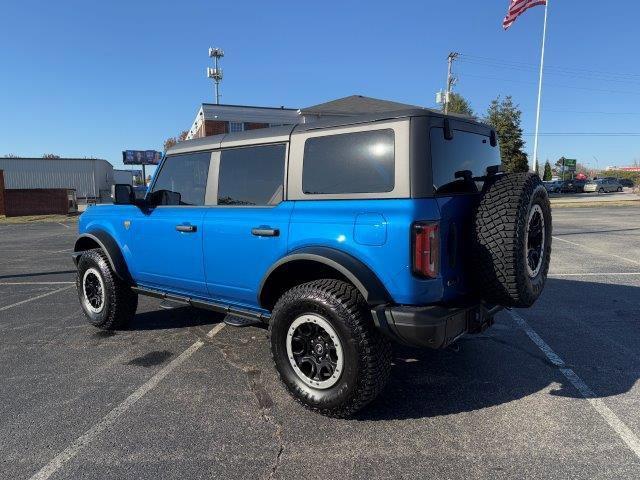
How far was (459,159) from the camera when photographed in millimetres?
3256

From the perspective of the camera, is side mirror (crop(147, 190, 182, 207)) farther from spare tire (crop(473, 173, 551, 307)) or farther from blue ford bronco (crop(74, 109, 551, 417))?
spare tire (crop(473, 173, 551, 307))

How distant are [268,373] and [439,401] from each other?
1.43m

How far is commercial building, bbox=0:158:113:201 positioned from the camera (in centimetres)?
4509

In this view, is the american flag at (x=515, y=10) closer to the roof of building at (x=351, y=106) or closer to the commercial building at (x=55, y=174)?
the roof of building at (x=351, y=106)

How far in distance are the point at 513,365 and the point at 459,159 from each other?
6.41 feet

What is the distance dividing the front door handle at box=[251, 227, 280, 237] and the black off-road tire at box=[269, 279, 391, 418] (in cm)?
46

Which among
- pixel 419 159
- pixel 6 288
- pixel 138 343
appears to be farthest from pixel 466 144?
pixel 6 288

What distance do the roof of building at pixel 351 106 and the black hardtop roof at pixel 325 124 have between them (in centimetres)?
2590

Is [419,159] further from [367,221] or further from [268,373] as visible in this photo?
[268,373]

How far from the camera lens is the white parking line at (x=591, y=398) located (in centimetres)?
277

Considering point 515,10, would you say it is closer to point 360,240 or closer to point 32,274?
point 32,274

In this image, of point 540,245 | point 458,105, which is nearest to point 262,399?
point 540,245

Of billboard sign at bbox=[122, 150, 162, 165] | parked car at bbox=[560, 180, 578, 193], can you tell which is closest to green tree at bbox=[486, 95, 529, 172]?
parked car at bbox=[560, 180, 578, 193]

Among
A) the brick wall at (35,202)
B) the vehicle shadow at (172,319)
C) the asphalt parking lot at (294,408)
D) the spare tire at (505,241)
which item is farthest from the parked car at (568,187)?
the spare tire at (505,241)
